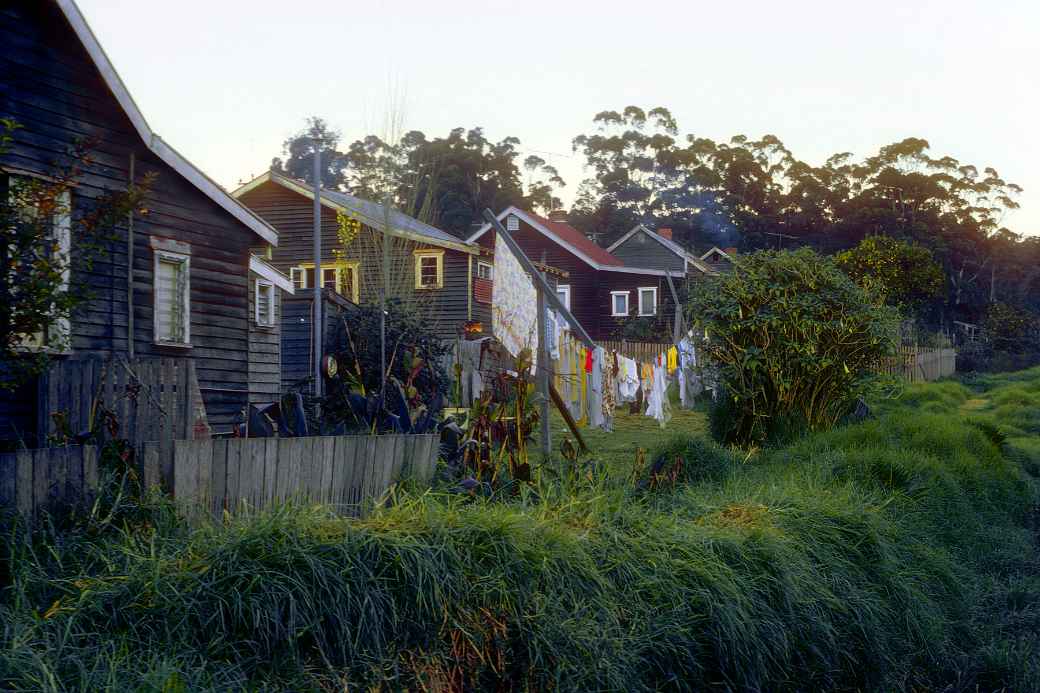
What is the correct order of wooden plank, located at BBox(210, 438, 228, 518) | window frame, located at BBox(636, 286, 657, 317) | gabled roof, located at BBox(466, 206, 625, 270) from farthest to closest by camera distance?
window frame, located at BBox(636, 286, 657, 317) < gabled roof, located at BBox(466, 206, 625, 270) < wooden plank, located at BBox(210, 438, 228, 518)

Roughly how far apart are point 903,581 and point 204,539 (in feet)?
15.7

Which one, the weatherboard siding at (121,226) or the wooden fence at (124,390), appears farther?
the weatherboard siding at (121,226)

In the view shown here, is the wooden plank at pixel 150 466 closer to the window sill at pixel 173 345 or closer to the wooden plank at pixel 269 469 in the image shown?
the wooden plank at pixel 269 469

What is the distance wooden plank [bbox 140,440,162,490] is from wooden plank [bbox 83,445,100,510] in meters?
0.24

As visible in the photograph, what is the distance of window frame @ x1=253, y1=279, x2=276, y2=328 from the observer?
21453mm

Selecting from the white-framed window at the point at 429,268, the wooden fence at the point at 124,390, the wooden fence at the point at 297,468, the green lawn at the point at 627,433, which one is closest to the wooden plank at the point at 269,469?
the wooden fence at the point at 297,468

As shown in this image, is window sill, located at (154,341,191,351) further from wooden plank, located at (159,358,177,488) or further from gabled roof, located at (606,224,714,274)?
gabled roof, located at (606,224,714,274)

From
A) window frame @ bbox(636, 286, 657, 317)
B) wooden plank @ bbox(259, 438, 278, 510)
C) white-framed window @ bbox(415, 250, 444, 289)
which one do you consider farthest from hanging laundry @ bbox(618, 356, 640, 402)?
window frame @ bbox(636, 286, 657, 317)

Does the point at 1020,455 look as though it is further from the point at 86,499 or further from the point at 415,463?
the point at 86,499

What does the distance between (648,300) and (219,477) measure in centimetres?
4299

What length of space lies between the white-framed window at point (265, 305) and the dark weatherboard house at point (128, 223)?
15.7ft

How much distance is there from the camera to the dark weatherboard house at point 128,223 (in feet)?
40.9

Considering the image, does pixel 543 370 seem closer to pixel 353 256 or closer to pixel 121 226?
pixel 121 226

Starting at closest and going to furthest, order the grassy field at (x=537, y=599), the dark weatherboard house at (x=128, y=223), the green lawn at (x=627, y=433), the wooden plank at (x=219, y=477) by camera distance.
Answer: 1. the grassy field at (x=537, y=599)
2. the wooden plank at (x=219, y=477)
3. the dark weatherboard house at (x=128, y=223)
4. the green lawn at (x=627, y=433)
